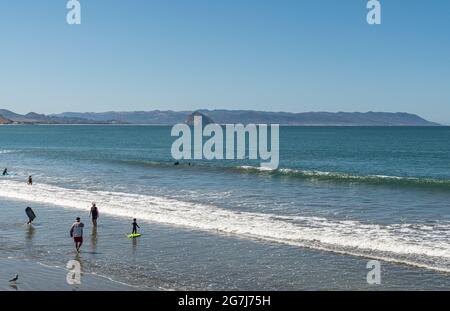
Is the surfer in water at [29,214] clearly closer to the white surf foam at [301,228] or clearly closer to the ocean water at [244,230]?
the ocean water at [244,230]

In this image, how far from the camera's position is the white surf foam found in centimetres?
1888

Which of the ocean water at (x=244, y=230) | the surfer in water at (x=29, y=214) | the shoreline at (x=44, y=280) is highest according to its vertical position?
the surfer in water at (x=29, y=214)

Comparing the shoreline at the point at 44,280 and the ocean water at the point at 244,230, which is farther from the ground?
the shoreline at the point at 44,280

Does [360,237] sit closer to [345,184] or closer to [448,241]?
[448,241]

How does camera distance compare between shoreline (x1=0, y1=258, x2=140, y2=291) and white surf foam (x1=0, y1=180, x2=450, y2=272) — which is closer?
shoreline (x1=0, y1=258, x2=140, y2=291)

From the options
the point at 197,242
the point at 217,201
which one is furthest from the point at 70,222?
the point at 217,201

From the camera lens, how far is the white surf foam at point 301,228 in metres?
18.9

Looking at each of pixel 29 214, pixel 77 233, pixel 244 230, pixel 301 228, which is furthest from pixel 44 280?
pixel 301 228

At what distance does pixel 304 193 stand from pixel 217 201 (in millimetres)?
7414

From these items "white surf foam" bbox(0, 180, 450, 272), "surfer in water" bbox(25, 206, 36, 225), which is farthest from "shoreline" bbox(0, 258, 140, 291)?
"white surf foam" bbox(0, 180, 450, 272)

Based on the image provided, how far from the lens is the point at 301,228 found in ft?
74.6

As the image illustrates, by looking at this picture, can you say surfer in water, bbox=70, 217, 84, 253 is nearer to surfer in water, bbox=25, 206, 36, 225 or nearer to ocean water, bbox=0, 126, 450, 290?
ocean water, bbox=0, 126, 450, 290

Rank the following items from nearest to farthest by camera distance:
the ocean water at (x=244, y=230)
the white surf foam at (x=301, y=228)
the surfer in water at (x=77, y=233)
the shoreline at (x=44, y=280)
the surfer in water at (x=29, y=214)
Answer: the shoreline at (x=44, y=280) < the ocean water at (x=244, y=230) < the surfer in water at (x=77, y=233) < the white surf foam at (x=301, y=228) < the surfer in water at (x=29, y=214)

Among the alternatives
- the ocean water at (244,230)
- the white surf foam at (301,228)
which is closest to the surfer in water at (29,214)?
the ocean water at (244,230)
